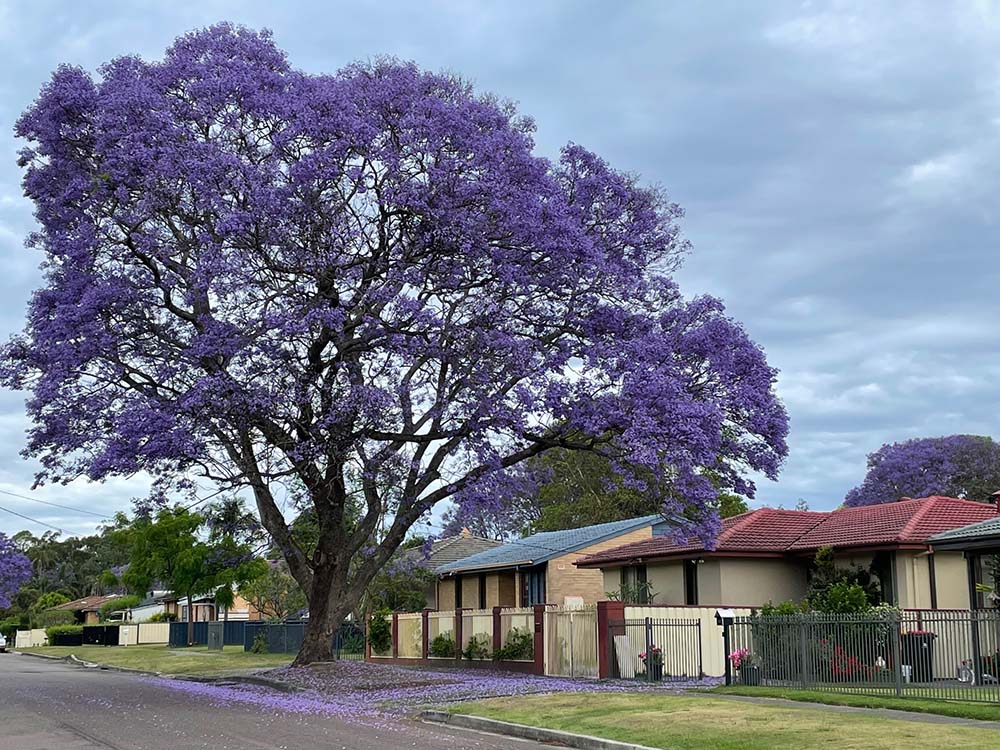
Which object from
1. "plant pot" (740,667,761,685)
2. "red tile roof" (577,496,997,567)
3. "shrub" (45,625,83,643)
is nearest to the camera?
"plant pot" (740,667,761,685)

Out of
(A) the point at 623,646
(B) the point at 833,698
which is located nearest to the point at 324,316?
(A) the point at 623,646

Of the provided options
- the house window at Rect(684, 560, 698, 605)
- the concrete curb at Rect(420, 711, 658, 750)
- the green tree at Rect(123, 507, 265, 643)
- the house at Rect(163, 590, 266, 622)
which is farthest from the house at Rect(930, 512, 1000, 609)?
the house at Rect(163, 590, 266, 622)

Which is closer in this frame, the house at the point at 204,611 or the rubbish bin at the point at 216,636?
the rubbish bin at the point at 216,636

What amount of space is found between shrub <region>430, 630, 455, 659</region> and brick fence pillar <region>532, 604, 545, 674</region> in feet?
22.3

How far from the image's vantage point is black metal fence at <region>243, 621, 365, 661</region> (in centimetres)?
4941

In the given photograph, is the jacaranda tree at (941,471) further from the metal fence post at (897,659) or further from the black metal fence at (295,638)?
the metal fence post at (897,659)

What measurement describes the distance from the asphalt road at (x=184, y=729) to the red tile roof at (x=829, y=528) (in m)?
13.2

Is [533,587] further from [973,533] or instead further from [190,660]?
[973,533]

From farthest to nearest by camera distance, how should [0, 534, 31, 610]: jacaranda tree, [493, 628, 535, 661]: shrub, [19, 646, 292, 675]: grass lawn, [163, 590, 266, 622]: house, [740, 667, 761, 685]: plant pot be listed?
[163, 590, 266, 622]: house
[0, 534, 31, 610]: jacaranda tree
[19, 646, 292, 675]: grass lawn
[493, 628, 535, 661]: shrub
[740, 667, 761, 685]: plant pot

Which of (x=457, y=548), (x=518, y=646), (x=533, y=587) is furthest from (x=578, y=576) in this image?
(x=457, y=548)

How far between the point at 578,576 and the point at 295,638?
49.1 ft

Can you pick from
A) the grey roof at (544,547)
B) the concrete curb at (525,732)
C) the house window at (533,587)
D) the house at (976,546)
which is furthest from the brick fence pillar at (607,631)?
A: the house window at (533,587)

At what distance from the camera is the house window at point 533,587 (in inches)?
1684

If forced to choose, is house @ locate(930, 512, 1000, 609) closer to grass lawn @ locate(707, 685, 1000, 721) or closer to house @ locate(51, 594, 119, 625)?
grass lawn @ locate(707, 685, 1000, 721)
